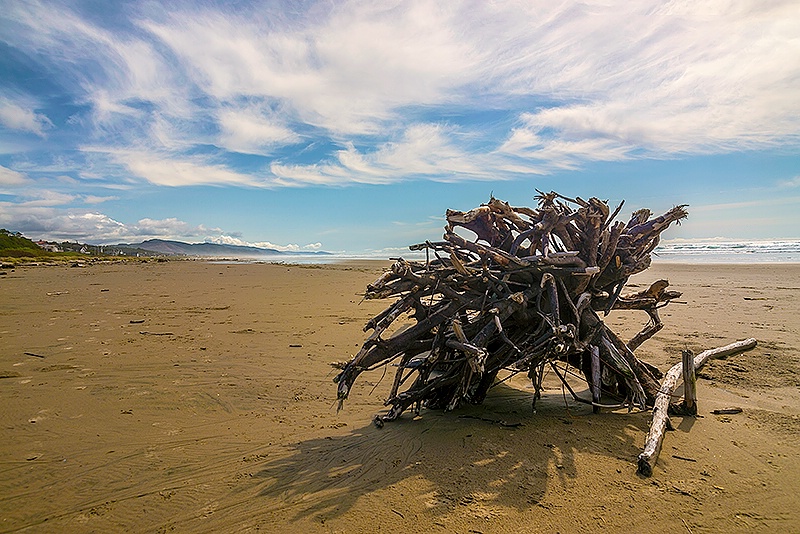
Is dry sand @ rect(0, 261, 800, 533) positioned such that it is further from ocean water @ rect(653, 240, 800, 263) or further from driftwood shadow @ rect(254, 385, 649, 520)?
ocean water @ rect(653, 240, 800, 263)

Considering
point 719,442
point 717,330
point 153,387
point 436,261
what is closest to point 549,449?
point 719,442

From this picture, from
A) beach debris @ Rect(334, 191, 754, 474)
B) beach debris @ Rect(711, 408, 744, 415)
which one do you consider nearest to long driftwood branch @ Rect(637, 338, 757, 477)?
beach debris @ Rect(334, 191, 754, 474)

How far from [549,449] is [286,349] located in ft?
17.5

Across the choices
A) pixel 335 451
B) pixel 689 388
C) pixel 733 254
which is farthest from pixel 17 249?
pixel 733 254

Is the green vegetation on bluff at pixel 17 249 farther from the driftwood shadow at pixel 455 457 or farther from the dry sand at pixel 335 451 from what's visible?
the driftwood shadow at pixel 455 457

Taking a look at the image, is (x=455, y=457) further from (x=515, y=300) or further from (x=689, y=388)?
(x=689, y=388)

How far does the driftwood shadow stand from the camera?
11.3 feet

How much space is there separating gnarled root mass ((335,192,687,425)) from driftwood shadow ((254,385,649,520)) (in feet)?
0.96

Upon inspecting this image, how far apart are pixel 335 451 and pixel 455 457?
3.63ft

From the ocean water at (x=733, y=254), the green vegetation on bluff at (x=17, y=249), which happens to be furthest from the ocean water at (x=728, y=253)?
the green vegetation on bluff at (x=17, y=249)

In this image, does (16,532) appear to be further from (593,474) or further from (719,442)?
(719,442)

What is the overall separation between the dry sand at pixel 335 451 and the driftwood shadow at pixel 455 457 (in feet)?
0.05

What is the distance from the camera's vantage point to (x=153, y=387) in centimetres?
616

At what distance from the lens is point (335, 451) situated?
424cm
